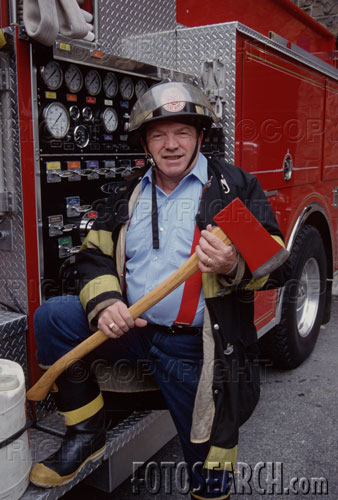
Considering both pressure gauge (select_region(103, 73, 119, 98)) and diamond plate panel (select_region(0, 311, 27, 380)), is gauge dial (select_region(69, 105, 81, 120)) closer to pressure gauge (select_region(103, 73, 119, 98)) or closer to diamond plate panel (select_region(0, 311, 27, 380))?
pressure gauge (select_region(103, 73, 119, 98))

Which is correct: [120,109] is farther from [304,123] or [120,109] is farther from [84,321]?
[304,123]

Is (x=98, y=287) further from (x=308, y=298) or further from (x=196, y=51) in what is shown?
(x=308, y=298)

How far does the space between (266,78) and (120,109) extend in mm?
1070

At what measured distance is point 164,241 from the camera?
2.13m

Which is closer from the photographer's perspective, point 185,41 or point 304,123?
point 185,41

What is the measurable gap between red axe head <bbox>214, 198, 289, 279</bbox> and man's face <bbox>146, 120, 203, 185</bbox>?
44cm

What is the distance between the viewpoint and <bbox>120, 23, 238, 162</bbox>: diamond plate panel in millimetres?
3082

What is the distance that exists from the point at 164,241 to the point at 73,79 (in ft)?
3.12

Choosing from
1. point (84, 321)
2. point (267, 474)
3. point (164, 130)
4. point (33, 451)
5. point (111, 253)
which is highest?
point (164, 130)

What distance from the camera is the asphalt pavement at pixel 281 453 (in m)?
2.64

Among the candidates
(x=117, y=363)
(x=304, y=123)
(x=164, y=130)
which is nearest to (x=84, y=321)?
(x=117, y=363)

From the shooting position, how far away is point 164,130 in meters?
2.19

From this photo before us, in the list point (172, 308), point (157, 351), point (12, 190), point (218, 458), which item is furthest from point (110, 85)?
point (218, 458)

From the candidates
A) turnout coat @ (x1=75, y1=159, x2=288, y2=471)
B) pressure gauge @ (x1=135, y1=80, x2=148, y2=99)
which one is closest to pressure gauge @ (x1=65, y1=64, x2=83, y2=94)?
pressure gauge @ (x1=135, y1=80, x2=148, y2=99)
